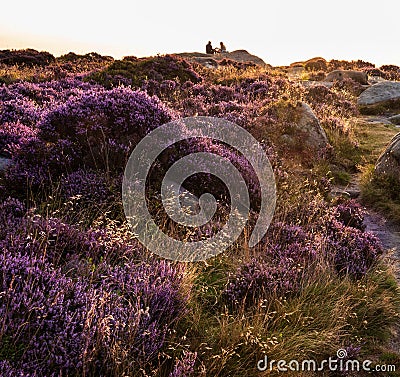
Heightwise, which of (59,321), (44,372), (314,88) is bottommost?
(44,372)

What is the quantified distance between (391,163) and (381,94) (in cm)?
1487

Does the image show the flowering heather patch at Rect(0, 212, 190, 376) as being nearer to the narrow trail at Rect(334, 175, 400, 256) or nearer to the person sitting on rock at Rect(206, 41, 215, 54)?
the narrow trail at Rect(334, 175, 400, 256)

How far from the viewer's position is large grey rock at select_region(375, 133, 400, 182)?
9469mm

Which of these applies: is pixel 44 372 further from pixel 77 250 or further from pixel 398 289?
pixel 398 289

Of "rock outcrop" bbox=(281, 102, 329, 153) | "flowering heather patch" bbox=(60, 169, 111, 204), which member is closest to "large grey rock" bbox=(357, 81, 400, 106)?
"rock outcrop" bbox=(281, 102, 329, 153)

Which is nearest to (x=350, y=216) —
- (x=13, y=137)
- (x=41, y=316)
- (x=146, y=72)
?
(x=41, y=316)

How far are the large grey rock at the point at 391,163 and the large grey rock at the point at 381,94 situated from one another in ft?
44.1

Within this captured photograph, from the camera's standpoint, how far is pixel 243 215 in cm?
625

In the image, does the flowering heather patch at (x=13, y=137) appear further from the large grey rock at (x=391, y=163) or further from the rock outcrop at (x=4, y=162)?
the large grey rock at (x=391, y=163)

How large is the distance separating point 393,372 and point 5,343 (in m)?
3.64

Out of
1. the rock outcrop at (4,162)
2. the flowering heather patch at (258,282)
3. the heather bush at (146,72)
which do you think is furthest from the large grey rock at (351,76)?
the flowering heather patch at (258,282)

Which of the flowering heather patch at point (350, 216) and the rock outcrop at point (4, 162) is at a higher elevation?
the rock outcrop at point (4, 162)

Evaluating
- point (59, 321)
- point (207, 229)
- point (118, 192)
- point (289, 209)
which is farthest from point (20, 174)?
point (289, 209)

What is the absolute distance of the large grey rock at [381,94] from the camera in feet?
72.5
